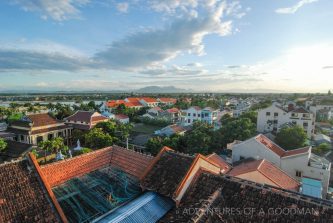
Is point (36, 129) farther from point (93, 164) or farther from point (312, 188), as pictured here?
point (312, 188)

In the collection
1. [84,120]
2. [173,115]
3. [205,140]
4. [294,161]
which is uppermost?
[84,120]

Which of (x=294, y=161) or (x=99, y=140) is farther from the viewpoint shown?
(x=99, y=140)

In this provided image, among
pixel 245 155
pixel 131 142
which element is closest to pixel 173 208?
pixel 245 155

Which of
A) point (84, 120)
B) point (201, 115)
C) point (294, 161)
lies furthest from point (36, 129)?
point (294, 161)

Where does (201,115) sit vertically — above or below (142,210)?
below

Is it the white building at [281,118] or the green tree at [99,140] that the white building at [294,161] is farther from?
the white building at [281,118]

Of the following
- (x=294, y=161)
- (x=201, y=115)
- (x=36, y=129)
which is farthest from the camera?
(x=201, y=115)

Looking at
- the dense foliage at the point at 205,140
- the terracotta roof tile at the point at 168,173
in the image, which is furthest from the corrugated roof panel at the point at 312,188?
the dense foliage at the point at 205,140
